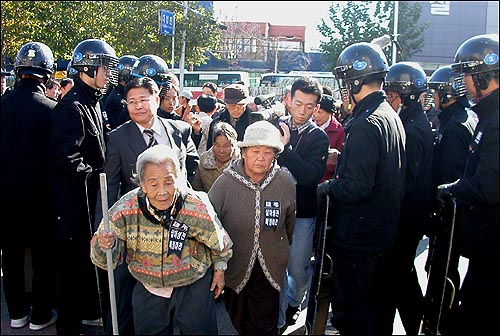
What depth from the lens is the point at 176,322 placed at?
3025 mm

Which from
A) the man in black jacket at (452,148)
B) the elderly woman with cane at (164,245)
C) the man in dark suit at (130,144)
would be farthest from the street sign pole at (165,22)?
the elderly woman with cane at (164,245)

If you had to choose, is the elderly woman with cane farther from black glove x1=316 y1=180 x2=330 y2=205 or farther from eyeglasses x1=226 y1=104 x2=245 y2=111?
eyeglasses x1=226 y1=104 x2=245 y2=111

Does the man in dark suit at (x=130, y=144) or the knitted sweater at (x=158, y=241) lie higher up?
the man in dark suit at (x=130, y=144)

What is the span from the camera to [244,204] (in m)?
3.44

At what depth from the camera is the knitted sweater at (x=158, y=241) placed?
9.70 ft

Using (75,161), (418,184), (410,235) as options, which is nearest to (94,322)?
(75,161)

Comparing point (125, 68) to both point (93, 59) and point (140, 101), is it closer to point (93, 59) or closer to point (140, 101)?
point (93, 59)

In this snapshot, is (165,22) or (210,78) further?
(210,78)

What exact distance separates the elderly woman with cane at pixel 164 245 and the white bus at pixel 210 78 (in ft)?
72.0

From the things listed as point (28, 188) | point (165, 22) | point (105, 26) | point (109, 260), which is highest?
point (165, 22)

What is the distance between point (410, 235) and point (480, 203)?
92 cm

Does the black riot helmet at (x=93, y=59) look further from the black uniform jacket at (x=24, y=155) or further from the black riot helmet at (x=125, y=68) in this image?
the black riot helmet at (x=125, y=68)

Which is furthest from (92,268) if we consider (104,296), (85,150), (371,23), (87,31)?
(371,23)

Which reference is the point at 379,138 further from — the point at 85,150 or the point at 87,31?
the point at 87,31
